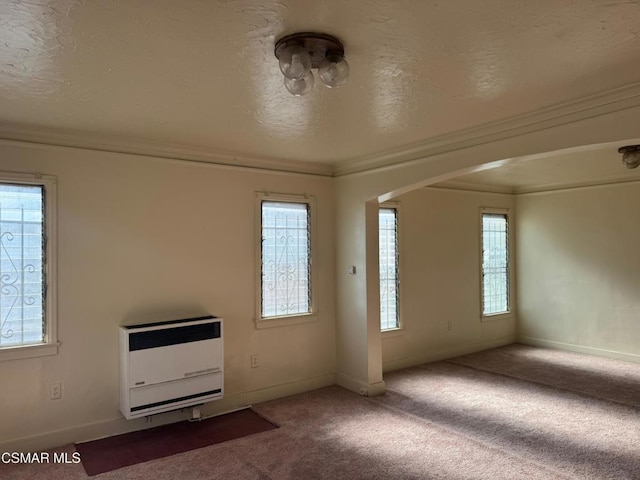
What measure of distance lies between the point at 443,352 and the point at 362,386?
6.17 ft

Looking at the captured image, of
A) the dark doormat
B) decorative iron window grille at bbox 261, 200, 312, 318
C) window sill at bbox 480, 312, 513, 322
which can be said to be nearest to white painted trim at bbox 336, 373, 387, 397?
decorative iron window grille at bbox 261, 200, 312, 318

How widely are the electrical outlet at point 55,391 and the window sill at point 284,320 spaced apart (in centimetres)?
177

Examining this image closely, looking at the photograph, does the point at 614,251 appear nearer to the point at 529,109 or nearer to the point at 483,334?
the point at 483,334

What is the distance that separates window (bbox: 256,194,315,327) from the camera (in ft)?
15.8

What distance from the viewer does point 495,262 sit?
7.15 meters

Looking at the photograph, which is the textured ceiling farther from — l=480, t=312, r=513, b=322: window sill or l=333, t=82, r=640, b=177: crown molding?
l=480, t=312, r=513, b=322: window sill

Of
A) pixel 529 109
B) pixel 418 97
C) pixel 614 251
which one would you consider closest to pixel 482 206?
pixel 614 251

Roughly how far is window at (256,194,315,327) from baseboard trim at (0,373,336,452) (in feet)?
2.27

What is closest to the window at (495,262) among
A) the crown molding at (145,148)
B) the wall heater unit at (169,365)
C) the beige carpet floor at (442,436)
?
the beige carpet floor at (442,436)

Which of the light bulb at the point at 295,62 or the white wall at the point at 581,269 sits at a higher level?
the light bulb at the point at 295,62

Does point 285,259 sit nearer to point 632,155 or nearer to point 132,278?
point 132,278

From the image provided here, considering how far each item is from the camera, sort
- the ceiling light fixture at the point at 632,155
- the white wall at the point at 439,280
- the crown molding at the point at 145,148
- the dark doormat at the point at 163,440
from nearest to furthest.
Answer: the dark doormat at the point at 163,440 < the crown molding at the point at 145,148 < the ceiling light fixture at the point at 632,155 < the white wall at the point at 439,280

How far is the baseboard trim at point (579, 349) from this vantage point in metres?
6.10

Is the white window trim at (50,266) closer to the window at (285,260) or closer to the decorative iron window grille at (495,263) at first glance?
the window at (285,260)
